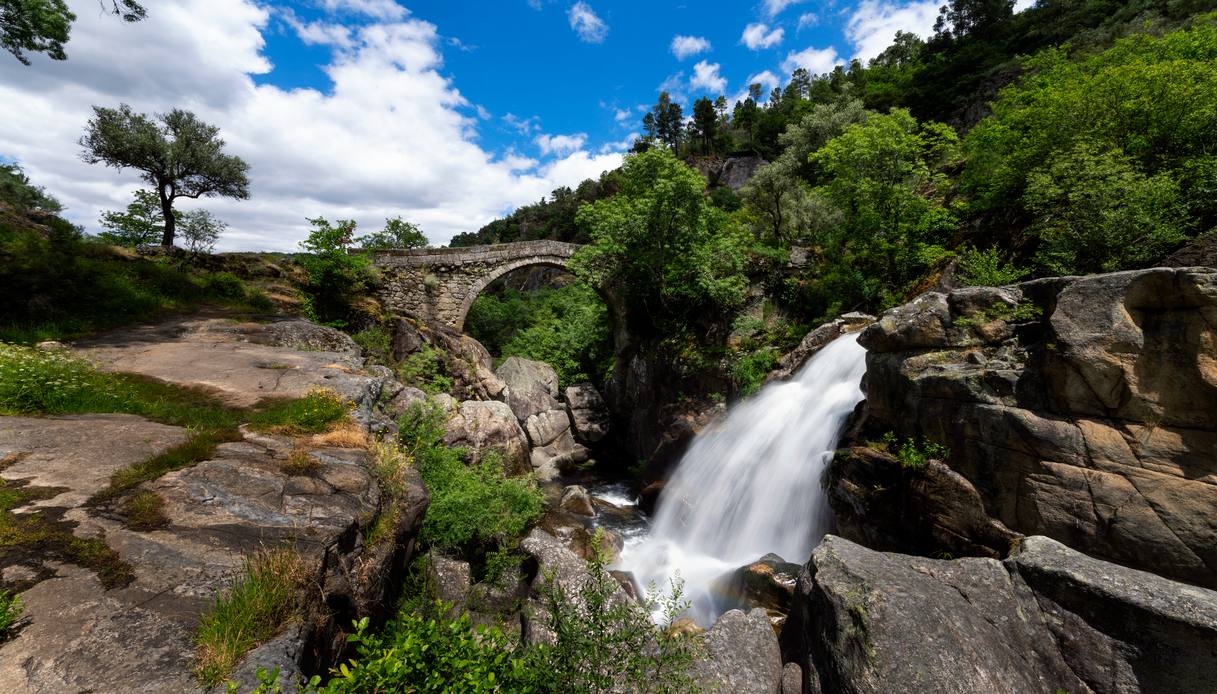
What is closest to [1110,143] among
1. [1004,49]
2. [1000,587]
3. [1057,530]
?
[1057,530]

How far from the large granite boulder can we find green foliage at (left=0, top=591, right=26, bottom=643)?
632 cm

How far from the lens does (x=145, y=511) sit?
3.58 meters

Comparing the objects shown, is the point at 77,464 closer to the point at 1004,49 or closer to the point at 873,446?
the point at 873,446

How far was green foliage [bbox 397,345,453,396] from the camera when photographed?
45.8ft

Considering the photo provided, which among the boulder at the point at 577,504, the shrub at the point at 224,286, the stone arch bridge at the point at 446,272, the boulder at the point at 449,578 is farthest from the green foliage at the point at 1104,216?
the shrub at the point at 224,286

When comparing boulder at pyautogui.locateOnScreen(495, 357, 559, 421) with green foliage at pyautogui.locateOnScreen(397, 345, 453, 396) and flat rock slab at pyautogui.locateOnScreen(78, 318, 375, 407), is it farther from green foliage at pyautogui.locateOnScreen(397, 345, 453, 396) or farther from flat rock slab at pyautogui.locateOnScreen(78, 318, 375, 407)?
flat rock slab at pyautogui.locateOnScreen(78, 318, 375, 407)

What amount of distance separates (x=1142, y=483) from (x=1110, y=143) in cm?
826

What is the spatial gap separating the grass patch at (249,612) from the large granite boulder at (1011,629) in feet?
16.8

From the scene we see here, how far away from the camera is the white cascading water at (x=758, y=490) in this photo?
9.41m

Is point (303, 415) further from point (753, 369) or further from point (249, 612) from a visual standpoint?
point (753, 369)

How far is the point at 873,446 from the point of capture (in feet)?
26.4

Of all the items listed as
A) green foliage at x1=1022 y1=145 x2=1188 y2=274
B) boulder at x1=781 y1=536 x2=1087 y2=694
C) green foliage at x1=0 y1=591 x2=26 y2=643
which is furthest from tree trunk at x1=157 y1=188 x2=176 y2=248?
green foliage at x1=1022 y1=145 x2=1188 y2=274

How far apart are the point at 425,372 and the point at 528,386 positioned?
5417 millimetres

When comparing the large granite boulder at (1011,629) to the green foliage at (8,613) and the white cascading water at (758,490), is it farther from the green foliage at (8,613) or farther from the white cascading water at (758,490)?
the green foliage at (8,613)
